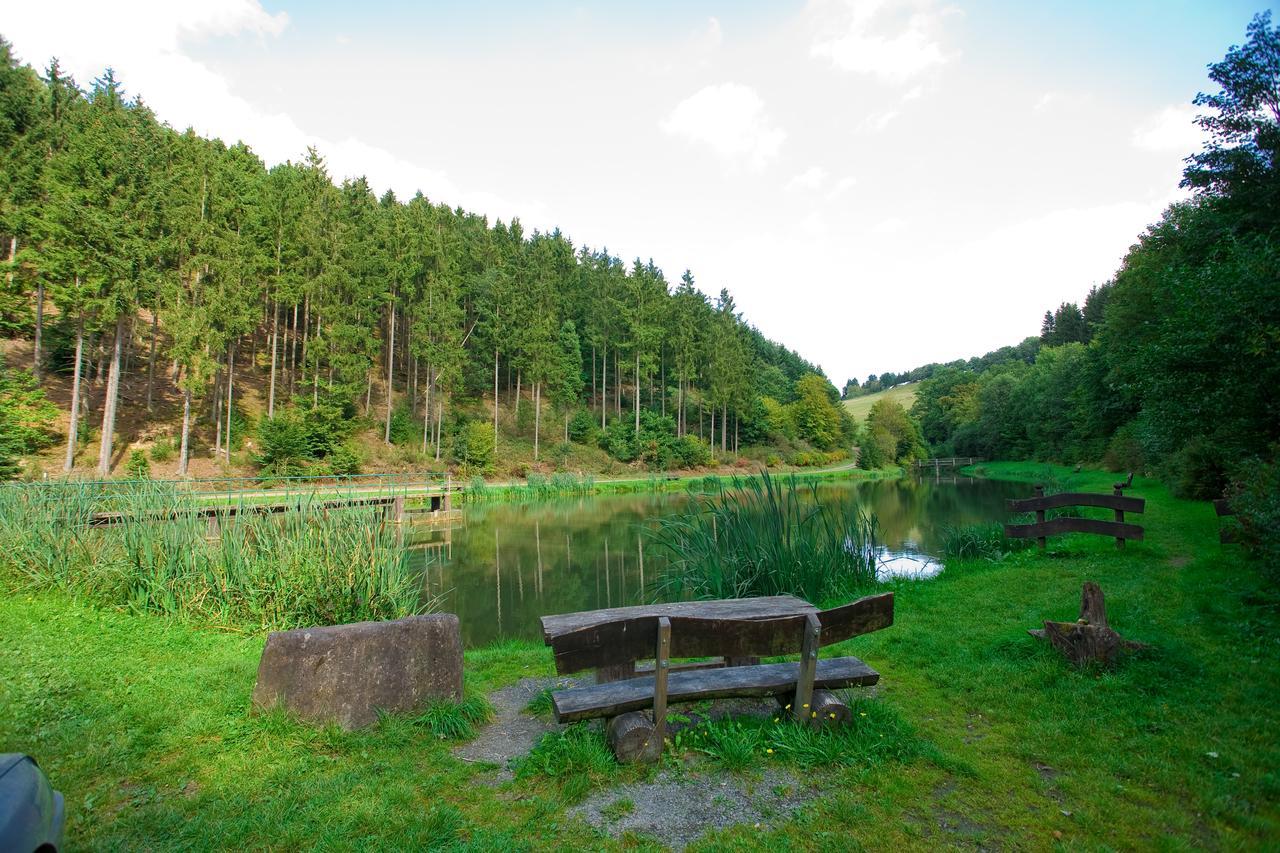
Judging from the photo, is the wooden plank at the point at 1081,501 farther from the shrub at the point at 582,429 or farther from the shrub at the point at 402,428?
the shrub at the point at 582,429

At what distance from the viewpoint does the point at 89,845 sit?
2.43 m

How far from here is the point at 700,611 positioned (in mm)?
3773

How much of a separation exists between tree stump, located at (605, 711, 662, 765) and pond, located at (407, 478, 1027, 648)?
3.99 metres

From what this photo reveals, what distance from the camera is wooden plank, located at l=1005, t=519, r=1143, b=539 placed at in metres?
8.65

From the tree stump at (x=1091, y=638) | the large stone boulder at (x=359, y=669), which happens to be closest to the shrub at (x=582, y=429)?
the large stone boulder at (x=359, y=669)

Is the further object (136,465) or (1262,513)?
(136,465)

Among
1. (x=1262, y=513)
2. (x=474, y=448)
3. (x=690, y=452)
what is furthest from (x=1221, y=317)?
(x=690, y=452)

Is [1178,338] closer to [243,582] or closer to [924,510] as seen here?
[243,582]

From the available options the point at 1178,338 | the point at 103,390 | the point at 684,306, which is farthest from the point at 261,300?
the point at 1178,338

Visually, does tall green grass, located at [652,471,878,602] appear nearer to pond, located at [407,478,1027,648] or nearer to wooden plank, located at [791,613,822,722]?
pond, located at [407,478,1027,648]

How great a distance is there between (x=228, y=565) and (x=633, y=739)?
555 centimetres

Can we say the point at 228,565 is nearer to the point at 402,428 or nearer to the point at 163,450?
the point at 163,450

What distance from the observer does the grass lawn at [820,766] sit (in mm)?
2551

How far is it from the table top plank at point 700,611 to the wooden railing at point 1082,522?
716cm
